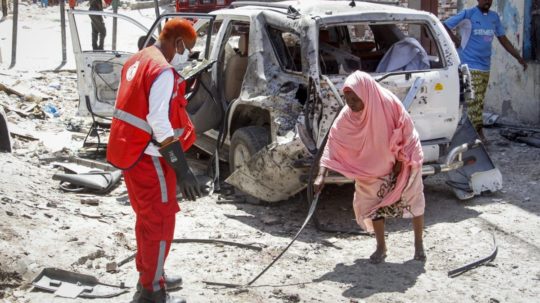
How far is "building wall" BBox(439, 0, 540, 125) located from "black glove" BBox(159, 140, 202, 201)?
6.83m

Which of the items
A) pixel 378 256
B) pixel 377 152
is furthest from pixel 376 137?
pixel 378 256

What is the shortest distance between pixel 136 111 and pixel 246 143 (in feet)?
8.50

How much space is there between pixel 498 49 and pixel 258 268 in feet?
21.6

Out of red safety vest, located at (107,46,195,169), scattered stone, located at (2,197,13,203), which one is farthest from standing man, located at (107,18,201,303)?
scattered stone, located at (2,197,13,203)

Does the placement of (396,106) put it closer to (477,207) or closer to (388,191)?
(388,191)

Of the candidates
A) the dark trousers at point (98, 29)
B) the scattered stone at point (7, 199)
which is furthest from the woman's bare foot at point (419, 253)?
the dark trousers at point (98, 29)

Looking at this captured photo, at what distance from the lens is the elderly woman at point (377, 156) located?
16.8 ft

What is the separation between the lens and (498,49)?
10.6 meters

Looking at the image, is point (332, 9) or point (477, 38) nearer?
point (332, 9)

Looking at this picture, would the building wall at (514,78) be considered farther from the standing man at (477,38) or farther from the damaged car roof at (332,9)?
the damaged car roof at (332,9)

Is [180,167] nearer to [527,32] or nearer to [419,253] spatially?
[419,253]

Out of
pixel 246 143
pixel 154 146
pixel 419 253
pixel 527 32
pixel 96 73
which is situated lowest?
pixel 419 253

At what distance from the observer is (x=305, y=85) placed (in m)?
6.36

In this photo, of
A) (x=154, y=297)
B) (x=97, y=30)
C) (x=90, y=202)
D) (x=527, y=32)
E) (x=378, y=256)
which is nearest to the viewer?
(x=154, y=297)
